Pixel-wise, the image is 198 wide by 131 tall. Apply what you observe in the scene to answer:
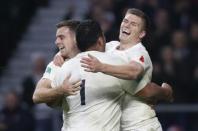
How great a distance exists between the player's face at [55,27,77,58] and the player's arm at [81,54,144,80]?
562mm

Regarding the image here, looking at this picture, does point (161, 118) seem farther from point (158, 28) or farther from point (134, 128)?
point (134, 128)

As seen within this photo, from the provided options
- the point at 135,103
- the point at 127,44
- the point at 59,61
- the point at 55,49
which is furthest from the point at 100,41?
the point at 55,49

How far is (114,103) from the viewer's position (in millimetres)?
8453

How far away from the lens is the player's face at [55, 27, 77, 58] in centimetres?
858

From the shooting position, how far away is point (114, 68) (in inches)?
316

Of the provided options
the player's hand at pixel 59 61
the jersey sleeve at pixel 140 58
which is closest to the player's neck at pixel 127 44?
the jersey sleeve at pixel 140 58

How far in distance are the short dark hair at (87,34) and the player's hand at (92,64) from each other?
0.32 m

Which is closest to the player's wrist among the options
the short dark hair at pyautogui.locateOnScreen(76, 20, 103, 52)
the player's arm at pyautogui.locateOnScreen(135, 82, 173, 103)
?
the short dark hair at pyautogui.locateOnScreen(76, 20, 103, 52)

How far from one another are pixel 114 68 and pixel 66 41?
0.75 meters

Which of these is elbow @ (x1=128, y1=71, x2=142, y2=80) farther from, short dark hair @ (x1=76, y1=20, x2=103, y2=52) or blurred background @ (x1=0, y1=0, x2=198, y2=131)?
blurred background @ (x1=0, y1=0, x2=198, y2=131)

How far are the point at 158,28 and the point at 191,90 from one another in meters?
1.37

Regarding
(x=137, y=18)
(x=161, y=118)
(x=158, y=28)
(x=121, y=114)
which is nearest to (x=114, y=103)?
(x=121, y=114)

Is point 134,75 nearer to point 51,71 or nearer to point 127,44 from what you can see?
point 127,44

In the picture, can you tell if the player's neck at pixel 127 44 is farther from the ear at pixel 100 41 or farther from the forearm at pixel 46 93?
the forearm at pixel 46 93
